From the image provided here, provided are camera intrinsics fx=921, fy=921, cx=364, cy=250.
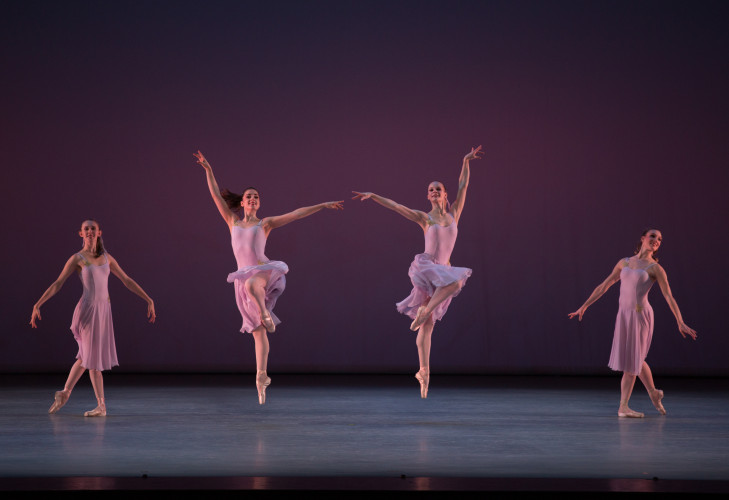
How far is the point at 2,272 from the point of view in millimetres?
10359

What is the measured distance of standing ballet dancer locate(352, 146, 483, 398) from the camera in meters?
7.32

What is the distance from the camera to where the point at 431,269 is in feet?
24.1

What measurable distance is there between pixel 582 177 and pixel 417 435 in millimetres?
5407

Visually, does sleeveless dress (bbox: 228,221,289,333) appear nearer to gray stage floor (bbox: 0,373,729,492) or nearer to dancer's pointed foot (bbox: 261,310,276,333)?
dancer's pointed foot (bbox: 261,310,276,333)

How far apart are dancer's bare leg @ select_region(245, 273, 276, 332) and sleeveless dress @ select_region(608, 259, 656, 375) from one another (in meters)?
2.61

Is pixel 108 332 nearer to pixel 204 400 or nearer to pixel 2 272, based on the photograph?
pixel 204 400

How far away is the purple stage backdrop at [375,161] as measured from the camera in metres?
10.4

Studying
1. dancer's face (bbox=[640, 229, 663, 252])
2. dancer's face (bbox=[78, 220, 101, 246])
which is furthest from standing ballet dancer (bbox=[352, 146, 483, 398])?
dancer's face (bbox=[78, 220, 101, 246])

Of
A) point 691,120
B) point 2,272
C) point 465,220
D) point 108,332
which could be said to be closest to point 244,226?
point 108,332

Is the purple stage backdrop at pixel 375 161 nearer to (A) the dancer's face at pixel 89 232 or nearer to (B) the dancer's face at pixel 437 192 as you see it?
(B) the dancer's face at pixel 437 192

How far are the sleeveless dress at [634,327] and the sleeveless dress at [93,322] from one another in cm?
373

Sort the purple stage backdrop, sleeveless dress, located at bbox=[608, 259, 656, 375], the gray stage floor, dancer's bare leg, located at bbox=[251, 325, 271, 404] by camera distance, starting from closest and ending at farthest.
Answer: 1. the gray stage floor
2. sleeveless dress, located at bbox=[608, 259, 656, 375]
3. dancer's bare leg, located at bbox=[251, 325, 271, 404]
4. the purple stage backdrop

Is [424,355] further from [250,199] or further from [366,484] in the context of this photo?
[366,484]

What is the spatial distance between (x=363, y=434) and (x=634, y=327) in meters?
2.30
